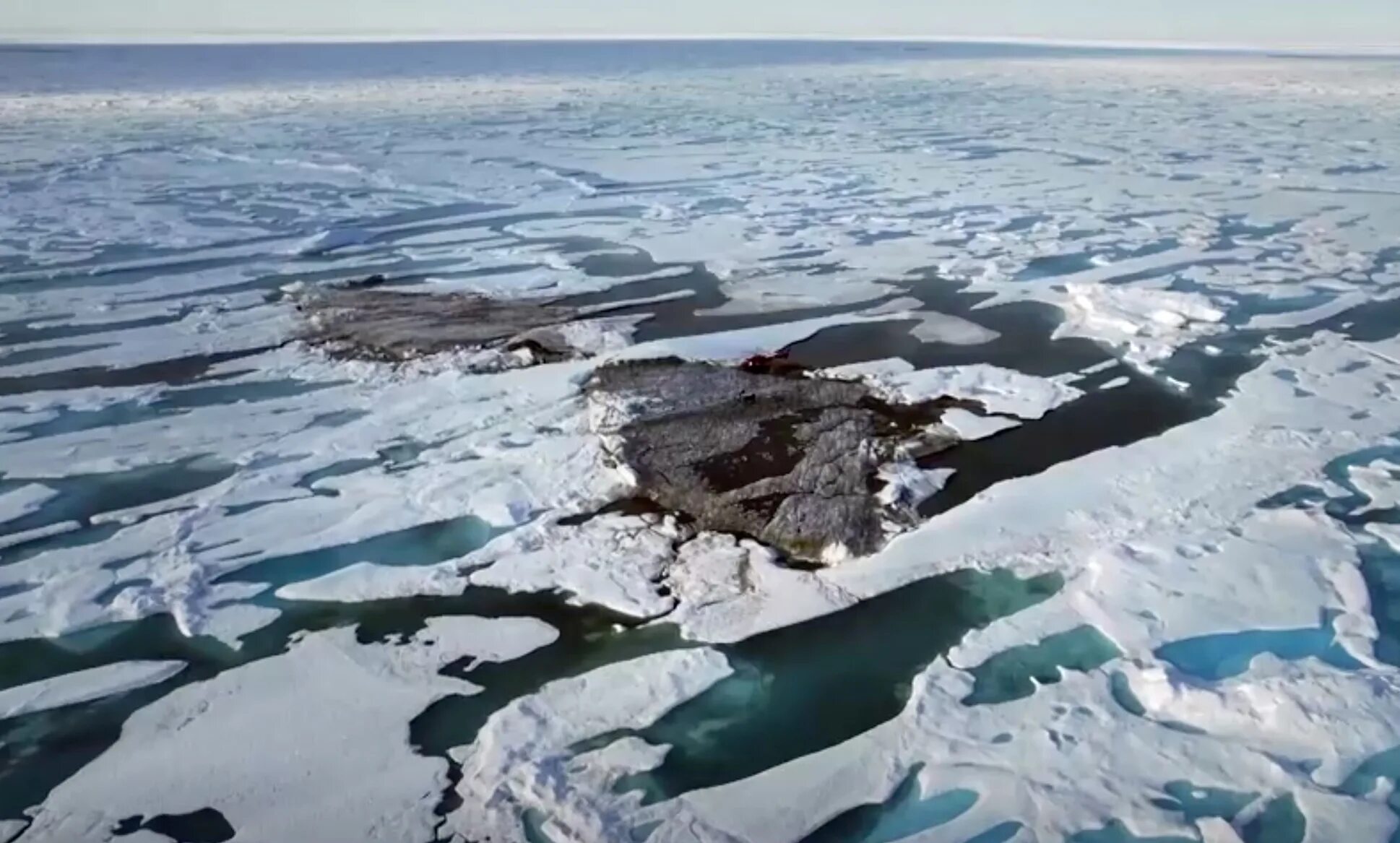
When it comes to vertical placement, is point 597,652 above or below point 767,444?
below

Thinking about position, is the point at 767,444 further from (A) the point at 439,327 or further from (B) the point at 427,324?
(B) the point at 427,324

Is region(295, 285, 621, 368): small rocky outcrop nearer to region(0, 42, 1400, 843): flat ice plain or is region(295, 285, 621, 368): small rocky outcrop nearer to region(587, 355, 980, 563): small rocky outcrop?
region(0, 42, 1400, 843): flat ice plain

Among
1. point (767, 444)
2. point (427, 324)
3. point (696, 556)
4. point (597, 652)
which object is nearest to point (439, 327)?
point (427, 324)

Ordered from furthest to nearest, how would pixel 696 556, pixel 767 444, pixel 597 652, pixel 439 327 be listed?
pixel 439 327 → pixel 767 444 → pixel 696 556 → pixel 597 652

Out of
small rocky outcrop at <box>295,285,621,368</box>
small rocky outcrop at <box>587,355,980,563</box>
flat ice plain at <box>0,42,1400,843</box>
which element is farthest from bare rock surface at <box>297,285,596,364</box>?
small rocky outcrop at <box>587,355,980,563</box>

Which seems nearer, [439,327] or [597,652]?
[597,652]

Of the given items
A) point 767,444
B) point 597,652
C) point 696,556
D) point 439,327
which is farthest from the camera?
point 439,327

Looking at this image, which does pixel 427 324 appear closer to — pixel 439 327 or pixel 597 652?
pixel 439 327

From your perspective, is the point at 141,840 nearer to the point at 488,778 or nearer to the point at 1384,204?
the point at 488,778
